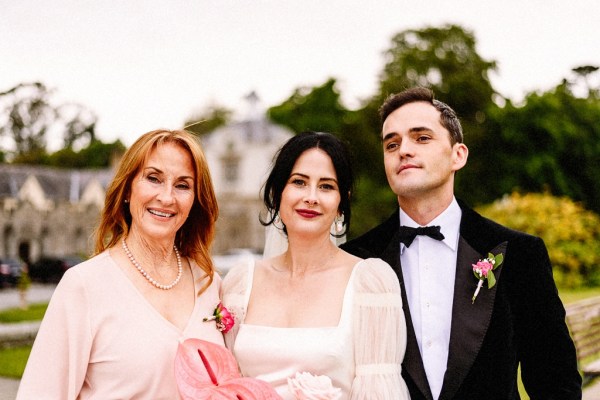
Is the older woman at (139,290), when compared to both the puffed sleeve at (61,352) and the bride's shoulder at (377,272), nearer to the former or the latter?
the puffed sleeve at (61,352)

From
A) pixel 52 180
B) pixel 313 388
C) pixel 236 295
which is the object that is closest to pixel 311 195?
pixel 236 295

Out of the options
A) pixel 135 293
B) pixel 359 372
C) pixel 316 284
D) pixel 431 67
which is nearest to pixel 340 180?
pixel 316 284

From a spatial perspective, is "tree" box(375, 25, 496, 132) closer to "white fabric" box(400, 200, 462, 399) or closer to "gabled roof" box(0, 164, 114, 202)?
"gabled roof" box(0, 164, 114, 202)

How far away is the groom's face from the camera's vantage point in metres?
3.18

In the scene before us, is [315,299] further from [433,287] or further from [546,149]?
[546,149]

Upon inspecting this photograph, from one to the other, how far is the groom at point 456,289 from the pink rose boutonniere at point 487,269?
0.03 m

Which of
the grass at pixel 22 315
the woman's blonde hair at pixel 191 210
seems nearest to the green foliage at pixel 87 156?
the grass at pixel 22 315

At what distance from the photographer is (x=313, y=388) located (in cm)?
279

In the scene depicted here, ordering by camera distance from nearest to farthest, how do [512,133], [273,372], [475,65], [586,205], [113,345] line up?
[113,345], [273,372], [512,133], [586,205], [475,65]

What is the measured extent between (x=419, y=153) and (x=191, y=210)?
4.17ft

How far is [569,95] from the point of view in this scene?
30.0 metres

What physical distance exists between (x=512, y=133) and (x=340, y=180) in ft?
87.2

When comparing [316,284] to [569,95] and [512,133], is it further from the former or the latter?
[569,95]

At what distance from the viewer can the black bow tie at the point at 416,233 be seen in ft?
10.5
